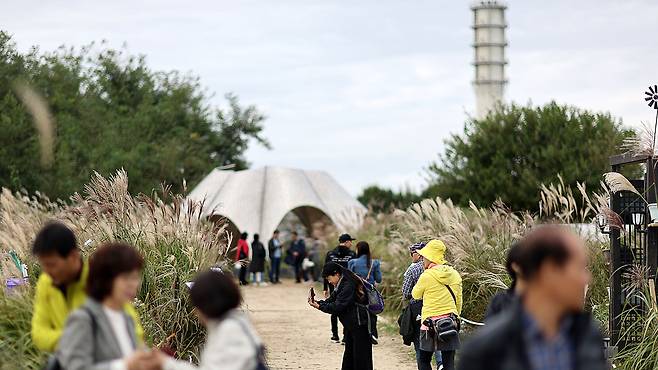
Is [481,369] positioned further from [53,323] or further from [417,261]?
[417,261]

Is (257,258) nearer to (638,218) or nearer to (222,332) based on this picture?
(638,218)

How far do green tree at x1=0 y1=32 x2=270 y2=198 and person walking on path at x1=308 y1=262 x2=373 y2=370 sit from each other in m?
16.9

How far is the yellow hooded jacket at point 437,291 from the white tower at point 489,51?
1936 inches

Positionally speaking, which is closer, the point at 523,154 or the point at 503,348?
the point at 503,348

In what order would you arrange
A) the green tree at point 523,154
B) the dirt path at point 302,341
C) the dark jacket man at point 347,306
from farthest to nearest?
the green tree at point 523,154 < the dirt path at point 302,341 < the dark jacket man at point 347,306

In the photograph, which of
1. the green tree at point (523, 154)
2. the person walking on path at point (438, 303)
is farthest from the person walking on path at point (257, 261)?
the person walking on path at point (438, 303)

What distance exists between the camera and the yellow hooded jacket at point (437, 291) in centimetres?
1065

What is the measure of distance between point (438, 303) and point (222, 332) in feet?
19.8

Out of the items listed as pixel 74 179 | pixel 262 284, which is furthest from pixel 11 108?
pixel 262 284

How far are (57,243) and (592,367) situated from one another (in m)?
2.56

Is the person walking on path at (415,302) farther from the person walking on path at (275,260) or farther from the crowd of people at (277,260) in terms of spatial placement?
the person walking on path at (275,260)

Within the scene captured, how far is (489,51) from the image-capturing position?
59656mm

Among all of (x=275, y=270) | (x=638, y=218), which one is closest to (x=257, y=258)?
(x=275, y=270)

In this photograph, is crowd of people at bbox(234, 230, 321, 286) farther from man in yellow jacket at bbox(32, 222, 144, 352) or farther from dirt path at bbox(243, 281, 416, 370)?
man in yellow jacket at bbox(32, 222, 144, 352)
